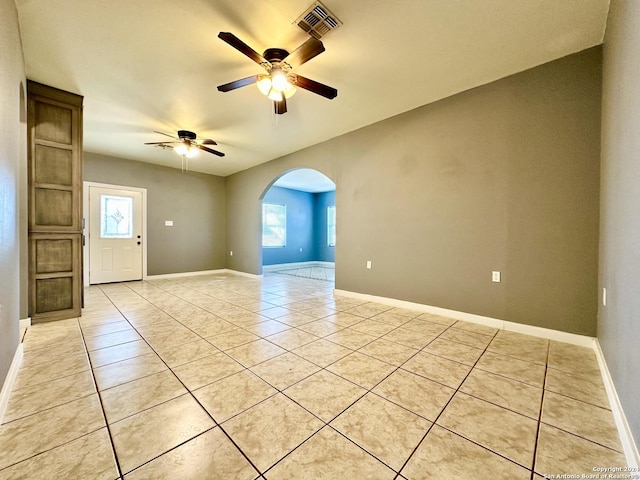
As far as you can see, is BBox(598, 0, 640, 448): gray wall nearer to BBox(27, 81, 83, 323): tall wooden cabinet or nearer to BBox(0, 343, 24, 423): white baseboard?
BBox(0, 343, 24, 423): white baseboard

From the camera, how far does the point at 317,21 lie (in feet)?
6.74

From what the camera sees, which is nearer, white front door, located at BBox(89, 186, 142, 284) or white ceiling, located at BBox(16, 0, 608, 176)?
white ceiling, located at BBox(16, 0, 608, 176)

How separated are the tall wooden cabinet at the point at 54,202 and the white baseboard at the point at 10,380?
1084 millimetres

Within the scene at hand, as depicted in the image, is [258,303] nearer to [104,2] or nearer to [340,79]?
[340,79]

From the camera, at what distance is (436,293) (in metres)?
3.33

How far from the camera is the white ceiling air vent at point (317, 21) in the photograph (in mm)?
1961

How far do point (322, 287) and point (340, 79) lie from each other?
12.0 ft

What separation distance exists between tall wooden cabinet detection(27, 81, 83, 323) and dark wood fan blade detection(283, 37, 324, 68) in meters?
2.89

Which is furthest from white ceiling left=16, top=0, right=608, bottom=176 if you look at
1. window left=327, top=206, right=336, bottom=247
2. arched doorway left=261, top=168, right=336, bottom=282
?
window left=327, top=206, right=336, bottom=247

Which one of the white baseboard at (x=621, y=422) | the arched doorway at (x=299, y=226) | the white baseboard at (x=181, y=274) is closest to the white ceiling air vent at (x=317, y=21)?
the white baseboard at (x=621, y=422)

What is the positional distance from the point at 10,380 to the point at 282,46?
3205 millimetres

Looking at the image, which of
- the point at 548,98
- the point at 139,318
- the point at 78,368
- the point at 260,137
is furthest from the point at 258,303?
the point at 548,98

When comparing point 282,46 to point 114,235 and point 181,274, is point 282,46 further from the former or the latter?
point 181,274

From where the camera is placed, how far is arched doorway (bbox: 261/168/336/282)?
8.20 meters
